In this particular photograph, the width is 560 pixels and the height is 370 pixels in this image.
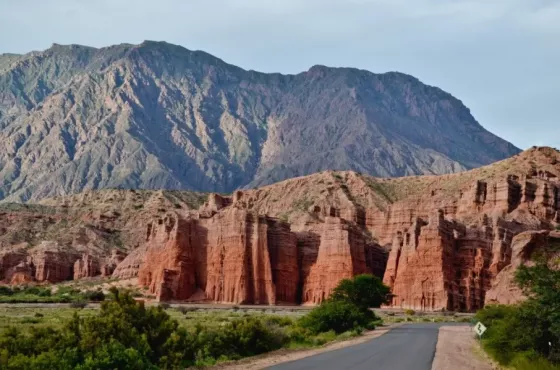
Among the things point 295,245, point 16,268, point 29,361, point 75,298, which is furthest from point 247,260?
point 29,361

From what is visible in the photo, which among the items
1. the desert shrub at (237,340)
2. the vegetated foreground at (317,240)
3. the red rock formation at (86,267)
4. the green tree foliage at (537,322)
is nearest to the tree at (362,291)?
the vegetated foreground at (317,240)

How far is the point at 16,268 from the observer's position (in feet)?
470

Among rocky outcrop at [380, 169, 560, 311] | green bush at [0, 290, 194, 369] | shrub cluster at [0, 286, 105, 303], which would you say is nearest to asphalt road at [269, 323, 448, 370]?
green bush at [0, 290, 194, 369]

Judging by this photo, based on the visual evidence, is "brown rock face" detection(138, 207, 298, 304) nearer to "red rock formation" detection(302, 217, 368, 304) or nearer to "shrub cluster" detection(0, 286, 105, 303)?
"red rock formation" detection(302, 217, 368, 304)

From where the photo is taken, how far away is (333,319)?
60375mm

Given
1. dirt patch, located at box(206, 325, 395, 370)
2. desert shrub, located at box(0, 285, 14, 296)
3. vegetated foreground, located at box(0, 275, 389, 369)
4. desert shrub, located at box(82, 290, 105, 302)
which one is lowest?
desert shrub, located at box(0, 285, 14, 296)

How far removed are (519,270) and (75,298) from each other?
82.4 m

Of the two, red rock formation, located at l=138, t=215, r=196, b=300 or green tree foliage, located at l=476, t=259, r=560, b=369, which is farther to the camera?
red rock formation, located at l=138, t=215, r=196, b=300

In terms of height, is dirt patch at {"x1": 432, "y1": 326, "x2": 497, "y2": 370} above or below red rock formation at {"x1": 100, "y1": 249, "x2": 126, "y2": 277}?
below

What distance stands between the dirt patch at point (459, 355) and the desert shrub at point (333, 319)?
870cm

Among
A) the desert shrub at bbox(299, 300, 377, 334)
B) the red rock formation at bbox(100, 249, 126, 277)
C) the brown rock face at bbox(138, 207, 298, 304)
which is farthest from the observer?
the red rock formation at bbox(100, 249, 126, 277)

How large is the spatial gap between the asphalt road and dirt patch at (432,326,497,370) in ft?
1.53

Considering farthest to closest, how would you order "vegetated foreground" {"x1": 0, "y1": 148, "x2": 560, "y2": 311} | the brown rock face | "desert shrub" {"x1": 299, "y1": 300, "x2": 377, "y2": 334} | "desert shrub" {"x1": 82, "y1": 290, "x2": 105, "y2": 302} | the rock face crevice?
the rock face crevice
the brown rock face
"vegetated foreground" {"x1": 0, "y1": 148, "x2": 560, "y2": 311}
"desert shrub" {"x1": 82, "y1": 290, "x2": 105, "y2": 302}
"desert shrub" {"x1": 299, "y1": 300, "x2": 377, "y2": 334}

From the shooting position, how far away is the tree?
3182 inches
